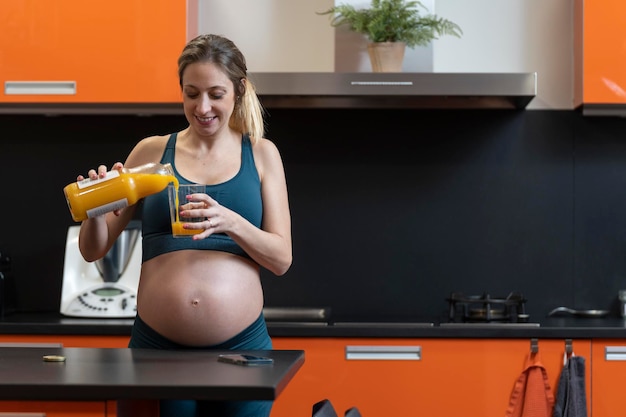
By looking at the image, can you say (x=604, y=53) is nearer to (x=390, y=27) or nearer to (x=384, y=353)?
(x=390, y=27)

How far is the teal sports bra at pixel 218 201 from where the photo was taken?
1902 millimetres

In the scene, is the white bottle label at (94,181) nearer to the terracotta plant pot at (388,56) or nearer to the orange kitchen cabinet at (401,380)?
the orange kitchen cabinet at (401,380)

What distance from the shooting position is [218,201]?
1950 millimetres

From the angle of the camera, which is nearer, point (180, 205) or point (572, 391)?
point (180, 205)

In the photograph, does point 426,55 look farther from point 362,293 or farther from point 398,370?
point 398,370

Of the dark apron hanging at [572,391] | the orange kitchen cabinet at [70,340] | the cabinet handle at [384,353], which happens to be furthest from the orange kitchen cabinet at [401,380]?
the orange kitchen cabinet at [70,340]

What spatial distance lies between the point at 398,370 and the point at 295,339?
1.07ft

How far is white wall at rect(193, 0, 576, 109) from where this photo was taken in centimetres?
334

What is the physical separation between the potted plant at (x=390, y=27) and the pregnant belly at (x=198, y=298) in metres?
1.40

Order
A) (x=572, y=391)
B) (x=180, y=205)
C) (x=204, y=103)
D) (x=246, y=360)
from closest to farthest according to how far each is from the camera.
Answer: (x=246, y=360)
(x=180, y=205)
(x=204, y=103)
(x=572, y=391)

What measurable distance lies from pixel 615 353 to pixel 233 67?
1534 mm

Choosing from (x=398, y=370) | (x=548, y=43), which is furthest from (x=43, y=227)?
(x=548, y=43)

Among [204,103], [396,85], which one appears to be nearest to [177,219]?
[204,103]

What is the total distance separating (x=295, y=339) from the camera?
111 inches
